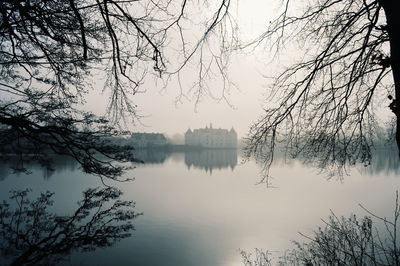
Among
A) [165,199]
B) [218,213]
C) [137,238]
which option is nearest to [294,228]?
[218,213]

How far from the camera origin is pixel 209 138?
427 ft

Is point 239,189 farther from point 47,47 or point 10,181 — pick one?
point 47,47

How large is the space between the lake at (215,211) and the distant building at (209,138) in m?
96.6

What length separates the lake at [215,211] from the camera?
12891mm

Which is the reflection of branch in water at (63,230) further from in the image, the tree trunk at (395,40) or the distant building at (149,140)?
the distant building at (149,140)

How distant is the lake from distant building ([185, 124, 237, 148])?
3804 inches

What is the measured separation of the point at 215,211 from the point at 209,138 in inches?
4319

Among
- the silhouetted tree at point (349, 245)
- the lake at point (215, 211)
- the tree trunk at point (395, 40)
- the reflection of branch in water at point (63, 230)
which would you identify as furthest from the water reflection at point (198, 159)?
the tree trunk at point (395, 40)

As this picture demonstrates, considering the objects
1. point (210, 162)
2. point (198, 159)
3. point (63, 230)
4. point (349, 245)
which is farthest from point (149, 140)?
point (349, 245)

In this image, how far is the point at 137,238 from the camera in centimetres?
1412

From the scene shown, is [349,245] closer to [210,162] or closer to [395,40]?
[395,40]

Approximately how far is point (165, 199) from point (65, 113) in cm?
2010

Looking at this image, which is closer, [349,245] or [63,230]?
[349,245]

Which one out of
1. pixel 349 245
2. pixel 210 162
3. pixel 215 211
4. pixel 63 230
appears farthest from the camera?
pixel 210 162
